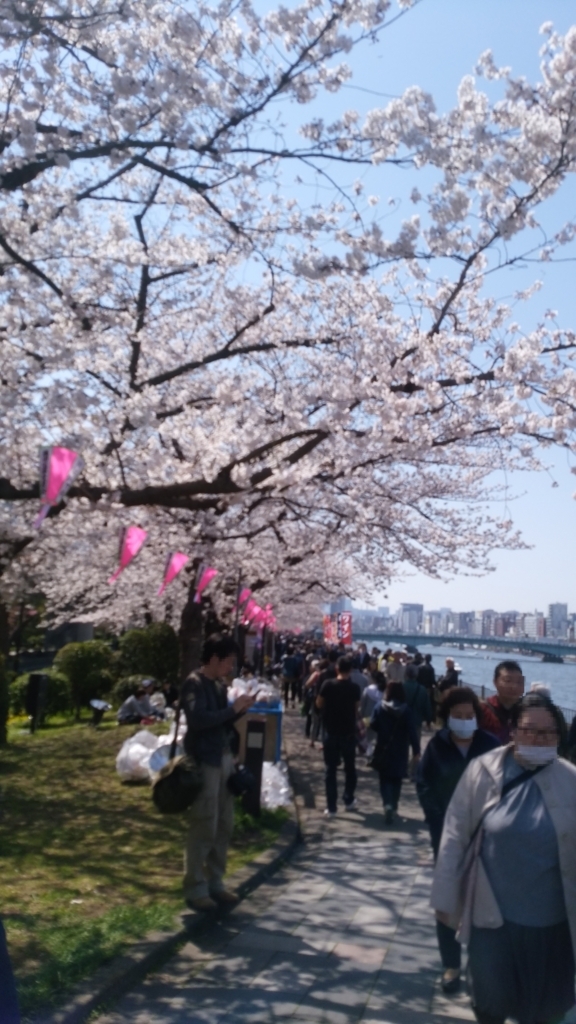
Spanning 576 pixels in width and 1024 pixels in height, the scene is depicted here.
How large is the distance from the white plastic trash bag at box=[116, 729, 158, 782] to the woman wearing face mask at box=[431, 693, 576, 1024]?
8.32m

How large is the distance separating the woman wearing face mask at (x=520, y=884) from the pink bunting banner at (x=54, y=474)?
4.98 m

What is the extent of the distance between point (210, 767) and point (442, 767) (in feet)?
5.46

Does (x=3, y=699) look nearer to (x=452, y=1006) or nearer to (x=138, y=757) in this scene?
(x=138, y=757)

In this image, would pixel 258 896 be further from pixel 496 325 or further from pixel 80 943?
pixel 496 325

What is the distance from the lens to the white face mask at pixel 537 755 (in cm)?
365

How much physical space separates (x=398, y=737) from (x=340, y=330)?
170 inches

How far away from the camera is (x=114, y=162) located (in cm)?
740

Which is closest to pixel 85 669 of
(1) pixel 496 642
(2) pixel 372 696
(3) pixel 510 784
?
(2) pixel 372 696

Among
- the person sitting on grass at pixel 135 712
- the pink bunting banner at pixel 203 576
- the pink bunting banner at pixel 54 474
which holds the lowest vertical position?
the person sitting on grass at pixel 135 712

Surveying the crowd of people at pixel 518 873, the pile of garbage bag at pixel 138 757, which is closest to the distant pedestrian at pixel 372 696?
the pile of garbage bag at pixel 138 757

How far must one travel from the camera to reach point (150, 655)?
24.9 m

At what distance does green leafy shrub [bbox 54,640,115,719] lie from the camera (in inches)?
933

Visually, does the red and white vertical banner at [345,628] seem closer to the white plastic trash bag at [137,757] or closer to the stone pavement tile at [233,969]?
the white plastic trash bag at [137,757]

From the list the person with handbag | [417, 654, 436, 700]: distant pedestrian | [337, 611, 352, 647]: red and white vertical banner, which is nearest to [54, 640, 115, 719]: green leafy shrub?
[417, 654, 436, 700]: distant pedestrian
